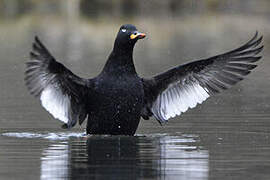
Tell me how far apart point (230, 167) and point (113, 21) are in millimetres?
29207

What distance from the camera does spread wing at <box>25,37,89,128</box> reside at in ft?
37.1

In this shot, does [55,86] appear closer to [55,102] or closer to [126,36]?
[55,102]

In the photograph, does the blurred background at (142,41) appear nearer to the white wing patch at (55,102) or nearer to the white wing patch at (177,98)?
the white wing patch at (177,98)

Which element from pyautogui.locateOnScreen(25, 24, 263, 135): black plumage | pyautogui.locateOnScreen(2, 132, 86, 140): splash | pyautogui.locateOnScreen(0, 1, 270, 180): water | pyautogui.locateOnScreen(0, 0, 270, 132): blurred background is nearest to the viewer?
pyautogui.locateOnScreen(0, 1, 270, 180): water

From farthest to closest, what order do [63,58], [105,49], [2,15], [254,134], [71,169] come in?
[2,15], [105,49], [63,58], [254,134], [71,169]

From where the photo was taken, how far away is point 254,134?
12.2m

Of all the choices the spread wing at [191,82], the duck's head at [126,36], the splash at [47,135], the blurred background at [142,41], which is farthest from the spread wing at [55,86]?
the blurred background at [142,41]

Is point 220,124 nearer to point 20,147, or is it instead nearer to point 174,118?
point 174,118

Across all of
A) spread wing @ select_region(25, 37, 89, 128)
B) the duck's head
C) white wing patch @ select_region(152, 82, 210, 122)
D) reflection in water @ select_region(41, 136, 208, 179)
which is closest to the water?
reflection in water @ select_region(41, 136, 208, 179)

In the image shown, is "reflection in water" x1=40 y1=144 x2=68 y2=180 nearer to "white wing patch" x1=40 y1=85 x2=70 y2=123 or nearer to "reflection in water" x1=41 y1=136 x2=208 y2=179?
"reflection in water" x1=41 y1=136 x2=208 y2=179

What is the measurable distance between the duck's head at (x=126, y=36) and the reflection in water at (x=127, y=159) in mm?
1097

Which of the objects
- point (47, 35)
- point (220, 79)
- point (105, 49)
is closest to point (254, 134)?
point (220, 79)

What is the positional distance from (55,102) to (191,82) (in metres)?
1.92

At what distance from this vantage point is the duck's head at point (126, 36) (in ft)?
39.1
